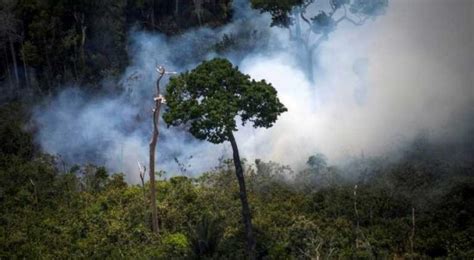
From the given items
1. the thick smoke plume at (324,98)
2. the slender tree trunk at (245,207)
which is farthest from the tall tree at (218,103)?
the thick smoke plume at (324,98)

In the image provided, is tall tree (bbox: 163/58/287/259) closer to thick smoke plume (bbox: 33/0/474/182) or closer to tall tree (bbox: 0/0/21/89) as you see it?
thick smoke plume (bbox: 33/0/474/182)

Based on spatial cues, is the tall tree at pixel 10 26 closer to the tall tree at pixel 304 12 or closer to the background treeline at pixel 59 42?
the background treeline at pixel 59 42

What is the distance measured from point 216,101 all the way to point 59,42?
2044cm

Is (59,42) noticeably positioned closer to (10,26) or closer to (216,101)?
(10,26)

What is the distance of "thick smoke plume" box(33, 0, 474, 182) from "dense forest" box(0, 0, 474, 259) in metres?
0.97

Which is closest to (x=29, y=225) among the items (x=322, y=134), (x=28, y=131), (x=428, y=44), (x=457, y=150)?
(x=28, y=131)

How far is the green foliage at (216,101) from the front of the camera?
19.2 meters

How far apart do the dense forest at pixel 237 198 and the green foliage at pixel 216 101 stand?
4 centimetres

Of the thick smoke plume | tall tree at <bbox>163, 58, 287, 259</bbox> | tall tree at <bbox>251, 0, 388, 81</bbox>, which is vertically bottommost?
tall tree at <bbox>163, 58, 287, 259</bbox>

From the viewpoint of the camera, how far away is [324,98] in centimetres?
3192

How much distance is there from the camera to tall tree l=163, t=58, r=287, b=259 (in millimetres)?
19203

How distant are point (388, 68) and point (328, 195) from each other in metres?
11.7

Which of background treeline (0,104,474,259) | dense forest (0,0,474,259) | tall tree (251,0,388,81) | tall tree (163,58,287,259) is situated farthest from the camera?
tall tree (251,0,388,81)

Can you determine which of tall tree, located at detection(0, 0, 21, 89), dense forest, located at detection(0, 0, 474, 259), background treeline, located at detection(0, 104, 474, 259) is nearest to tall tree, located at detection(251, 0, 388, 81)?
dense forest, located at detection(0, 0, 474, 259)
